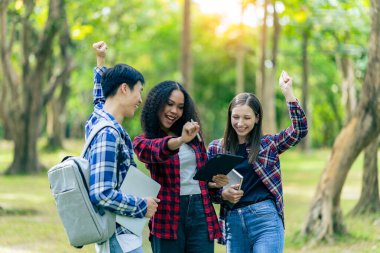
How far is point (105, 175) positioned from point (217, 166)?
0.92 m

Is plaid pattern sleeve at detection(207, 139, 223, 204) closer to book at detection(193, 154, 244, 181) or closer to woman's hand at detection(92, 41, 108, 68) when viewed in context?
book at detection(193, 154, 244, 181)

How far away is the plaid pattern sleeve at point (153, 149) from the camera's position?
13.8 feet

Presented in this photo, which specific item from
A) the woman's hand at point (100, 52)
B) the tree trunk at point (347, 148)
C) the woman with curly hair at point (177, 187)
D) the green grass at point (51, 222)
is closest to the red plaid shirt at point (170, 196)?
the woman with curly hair at point (177, 187)

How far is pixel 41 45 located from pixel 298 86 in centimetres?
3213

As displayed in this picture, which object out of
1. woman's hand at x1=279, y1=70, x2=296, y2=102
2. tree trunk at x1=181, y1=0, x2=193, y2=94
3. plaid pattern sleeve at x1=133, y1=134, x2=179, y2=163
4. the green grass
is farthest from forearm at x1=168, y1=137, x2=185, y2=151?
tree trunk at x1=181, y1=0, x2=193, y2=94

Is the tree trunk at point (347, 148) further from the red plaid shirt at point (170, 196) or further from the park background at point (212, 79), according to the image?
the red plaid shirt at point (170, 196)

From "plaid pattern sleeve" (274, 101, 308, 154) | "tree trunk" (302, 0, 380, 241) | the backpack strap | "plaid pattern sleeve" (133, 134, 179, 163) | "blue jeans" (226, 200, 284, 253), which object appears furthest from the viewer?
"tree trunk" (302, 0, 380, 241)

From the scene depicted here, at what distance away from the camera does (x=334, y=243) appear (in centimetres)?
990

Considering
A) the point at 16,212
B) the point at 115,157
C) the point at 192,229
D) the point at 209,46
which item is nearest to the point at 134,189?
the point at 115,157

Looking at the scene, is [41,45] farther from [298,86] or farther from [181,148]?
[298,86]

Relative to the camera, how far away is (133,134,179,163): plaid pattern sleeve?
4.21 meters

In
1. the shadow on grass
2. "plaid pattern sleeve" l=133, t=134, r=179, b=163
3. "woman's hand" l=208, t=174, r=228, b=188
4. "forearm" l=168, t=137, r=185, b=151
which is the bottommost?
the shadow on grass

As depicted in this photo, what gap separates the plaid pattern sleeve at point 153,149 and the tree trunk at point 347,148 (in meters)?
5.93

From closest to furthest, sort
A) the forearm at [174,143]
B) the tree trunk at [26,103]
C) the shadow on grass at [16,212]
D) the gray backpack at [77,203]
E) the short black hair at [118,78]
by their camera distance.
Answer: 1. the gray backpack at [77,203]
2. the short black hair at [118,78]
3. the forearm at [174,143]
4. the shadow on grass at [16,212]
5. the tree trunk at [26,103]
